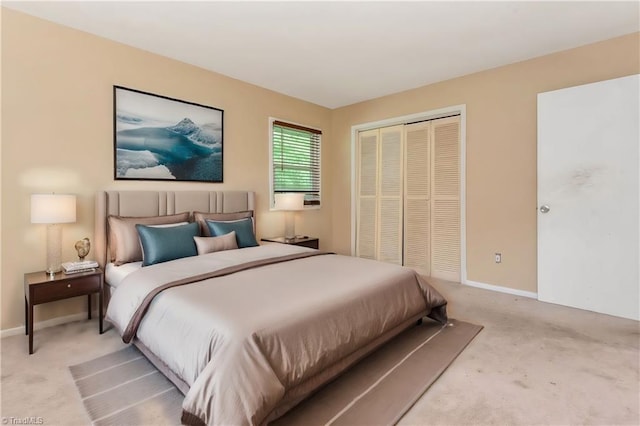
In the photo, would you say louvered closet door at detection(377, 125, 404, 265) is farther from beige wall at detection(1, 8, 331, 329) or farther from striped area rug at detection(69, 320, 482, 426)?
beige wall at detection(1, 8, 331, 329)

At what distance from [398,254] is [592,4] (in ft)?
10.9

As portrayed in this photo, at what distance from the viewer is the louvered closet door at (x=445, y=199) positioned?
418 centimetres

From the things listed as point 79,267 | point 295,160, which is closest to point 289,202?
point 295,160

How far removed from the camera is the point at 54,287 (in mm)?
2447

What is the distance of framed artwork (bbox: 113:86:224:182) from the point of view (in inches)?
125

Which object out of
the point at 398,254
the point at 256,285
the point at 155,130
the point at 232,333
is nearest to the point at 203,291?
the point at 256,285

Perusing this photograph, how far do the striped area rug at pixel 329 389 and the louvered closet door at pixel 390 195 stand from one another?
244 cm

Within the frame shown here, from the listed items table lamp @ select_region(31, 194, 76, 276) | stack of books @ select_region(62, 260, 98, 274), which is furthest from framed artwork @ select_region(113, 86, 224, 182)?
stack of books @ select_region(62, 260, 98, 274)

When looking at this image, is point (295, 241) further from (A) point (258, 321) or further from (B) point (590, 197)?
(B) point (590, 197)

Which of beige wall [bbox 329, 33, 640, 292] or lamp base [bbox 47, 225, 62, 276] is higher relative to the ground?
beige wall [bbox 329, 33, 640, 292]

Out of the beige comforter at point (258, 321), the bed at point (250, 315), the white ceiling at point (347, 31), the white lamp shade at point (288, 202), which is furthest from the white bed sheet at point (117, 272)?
the white ceiling at point (347, 31)

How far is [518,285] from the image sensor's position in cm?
368

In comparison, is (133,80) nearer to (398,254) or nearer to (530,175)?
(398,254)

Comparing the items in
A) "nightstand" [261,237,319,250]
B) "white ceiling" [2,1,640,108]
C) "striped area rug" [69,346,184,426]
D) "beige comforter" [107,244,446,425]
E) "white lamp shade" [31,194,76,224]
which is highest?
"white ceiling" [2,1,640,108]
